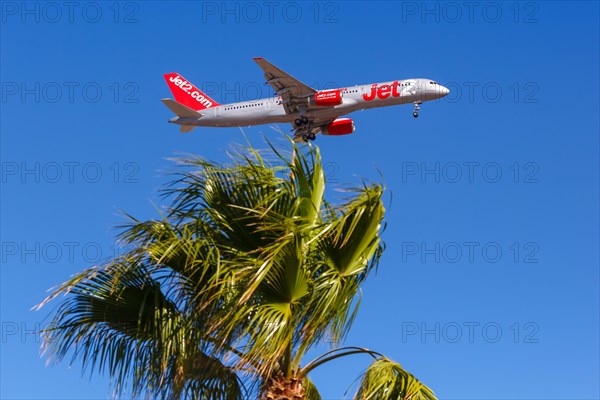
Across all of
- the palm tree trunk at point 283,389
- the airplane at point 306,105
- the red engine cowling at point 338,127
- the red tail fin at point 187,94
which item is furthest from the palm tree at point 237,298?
the red tail fin at point 187,94

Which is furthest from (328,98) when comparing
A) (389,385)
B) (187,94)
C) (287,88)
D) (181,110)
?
(389,385)

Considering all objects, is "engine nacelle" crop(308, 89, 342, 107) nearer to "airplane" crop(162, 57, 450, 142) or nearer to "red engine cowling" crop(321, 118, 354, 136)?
"airplane" crop(162, 57, 450, 142)

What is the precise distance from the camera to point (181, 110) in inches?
1988

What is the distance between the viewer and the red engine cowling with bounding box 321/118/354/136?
159ft

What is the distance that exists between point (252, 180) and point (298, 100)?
39.8 m

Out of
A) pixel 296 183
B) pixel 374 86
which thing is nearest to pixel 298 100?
pixel 374 86

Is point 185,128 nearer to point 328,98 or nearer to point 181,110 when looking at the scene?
point 181,110

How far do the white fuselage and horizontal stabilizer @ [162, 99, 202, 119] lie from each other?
24cm

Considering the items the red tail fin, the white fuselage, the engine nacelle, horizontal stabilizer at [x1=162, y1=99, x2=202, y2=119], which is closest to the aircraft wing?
→ the white fuselage

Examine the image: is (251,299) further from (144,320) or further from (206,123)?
(206,123)

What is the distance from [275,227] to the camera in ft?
25.1

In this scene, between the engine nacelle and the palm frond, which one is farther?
the engine nacelle

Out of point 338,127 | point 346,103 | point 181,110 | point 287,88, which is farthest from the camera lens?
point 181,110

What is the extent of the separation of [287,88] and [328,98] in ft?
8.23
